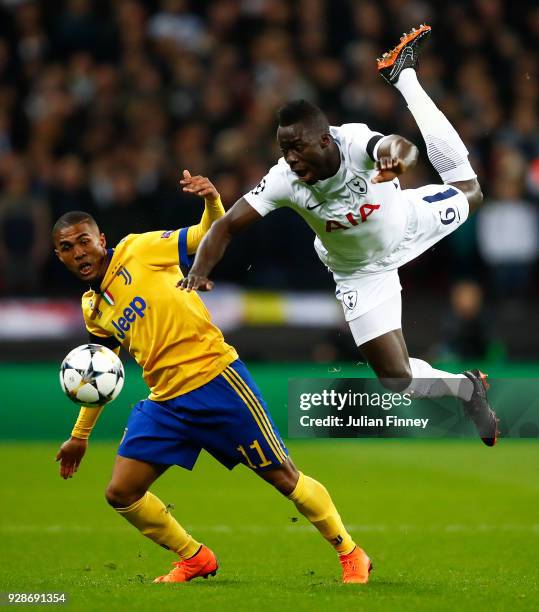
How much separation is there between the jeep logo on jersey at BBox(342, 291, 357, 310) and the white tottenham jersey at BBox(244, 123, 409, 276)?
0.62 feet

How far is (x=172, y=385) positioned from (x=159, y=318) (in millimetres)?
380

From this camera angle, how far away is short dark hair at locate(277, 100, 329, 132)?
6.68m

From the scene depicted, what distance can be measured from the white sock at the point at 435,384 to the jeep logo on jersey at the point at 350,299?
499 millimetres

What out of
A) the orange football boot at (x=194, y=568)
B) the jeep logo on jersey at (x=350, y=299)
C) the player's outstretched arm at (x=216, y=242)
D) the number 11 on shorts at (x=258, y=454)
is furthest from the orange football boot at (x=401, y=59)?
the orange football boot at (x=194, y=568)

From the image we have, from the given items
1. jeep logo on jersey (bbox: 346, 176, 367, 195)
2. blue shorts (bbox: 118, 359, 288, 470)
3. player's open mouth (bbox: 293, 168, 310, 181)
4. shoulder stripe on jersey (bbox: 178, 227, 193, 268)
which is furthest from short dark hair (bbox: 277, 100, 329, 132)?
blue shorts (bbox: 118, 359, 288, 470)

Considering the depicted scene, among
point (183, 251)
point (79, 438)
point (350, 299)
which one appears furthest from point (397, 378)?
point (79, 438)

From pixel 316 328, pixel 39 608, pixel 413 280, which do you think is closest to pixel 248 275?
pixel 316 328

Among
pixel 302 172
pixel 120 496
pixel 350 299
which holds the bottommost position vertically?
pixel 120 496

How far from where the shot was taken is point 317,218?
718cm

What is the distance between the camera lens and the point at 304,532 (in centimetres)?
957

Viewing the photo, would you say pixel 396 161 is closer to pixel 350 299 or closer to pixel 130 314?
pixel 350 299

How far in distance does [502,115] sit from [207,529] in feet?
23.2

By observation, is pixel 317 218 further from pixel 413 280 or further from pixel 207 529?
pixel 413 280

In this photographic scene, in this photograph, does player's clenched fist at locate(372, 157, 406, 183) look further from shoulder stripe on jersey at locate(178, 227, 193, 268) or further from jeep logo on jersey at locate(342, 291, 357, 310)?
jeep logo on jersey at locate(342, 291, 357, 310)
